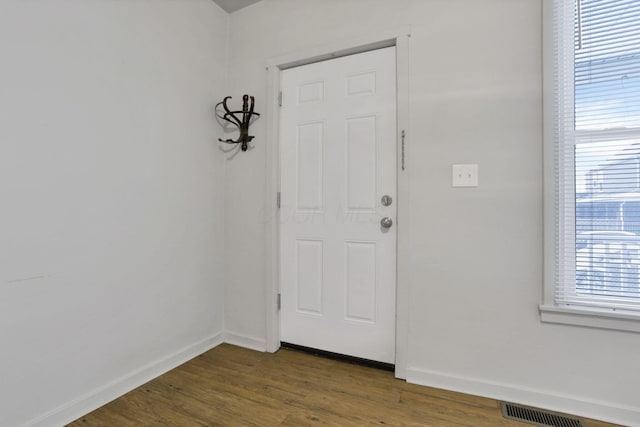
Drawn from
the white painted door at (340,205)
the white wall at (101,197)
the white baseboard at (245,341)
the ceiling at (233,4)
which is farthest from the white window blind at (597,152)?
the white wall at (101,197)

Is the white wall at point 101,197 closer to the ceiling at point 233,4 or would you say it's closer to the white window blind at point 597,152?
the ceiling at point 233,4

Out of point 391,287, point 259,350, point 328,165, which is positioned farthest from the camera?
point 259,350

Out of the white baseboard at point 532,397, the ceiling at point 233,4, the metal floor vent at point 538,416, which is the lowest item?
the metal floor vent at point 538,416

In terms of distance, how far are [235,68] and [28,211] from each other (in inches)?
67.4

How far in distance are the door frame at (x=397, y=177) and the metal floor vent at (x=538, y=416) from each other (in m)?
0.55

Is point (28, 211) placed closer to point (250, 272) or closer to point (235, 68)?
point (250, 272)

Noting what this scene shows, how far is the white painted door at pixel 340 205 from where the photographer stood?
6.48ft

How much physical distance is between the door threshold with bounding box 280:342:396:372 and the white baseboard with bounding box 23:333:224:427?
2.19ft

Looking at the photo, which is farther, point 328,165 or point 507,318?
point 328,165

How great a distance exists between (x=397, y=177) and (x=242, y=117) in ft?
4.30

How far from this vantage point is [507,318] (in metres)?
1.65

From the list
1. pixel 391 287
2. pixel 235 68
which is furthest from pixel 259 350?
pixel 235 68

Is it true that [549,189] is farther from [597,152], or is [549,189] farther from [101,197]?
[101,197]

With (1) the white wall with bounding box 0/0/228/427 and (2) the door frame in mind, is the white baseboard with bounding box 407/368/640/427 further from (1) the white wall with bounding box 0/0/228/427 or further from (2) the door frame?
(1) the white wall with bounding box 0/0/228/427
